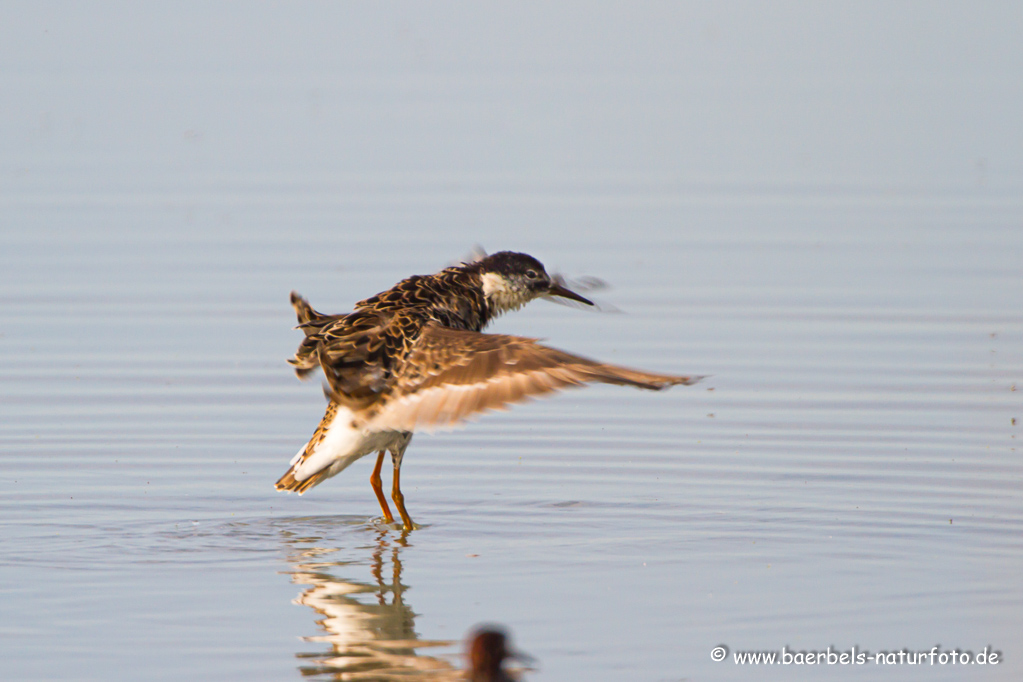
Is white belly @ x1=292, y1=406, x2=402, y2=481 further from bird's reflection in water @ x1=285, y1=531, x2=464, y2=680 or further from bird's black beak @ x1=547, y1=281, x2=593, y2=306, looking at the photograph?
bird's black beak @ x1=547, y1=281, x2=593, y2=306

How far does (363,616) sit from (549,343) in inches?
214

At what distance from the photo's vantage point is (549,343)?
12805mm

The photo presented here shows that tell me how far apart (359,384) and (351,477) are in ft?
7.75

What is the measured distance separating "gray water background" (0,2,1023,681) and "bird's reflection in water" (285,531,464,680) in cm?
3

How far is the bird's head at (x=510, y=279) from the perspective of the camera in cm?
955

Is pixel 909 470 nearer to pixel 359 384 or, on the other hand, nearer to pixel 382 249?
pixel 359 384

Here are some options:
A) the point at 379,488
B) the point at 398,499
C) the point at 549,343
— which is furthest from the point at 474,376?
the point at 549,343

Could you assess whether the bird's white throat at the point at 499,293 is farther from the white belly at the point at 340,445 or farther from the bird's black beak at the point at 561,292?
the white belly at the point at 340,445

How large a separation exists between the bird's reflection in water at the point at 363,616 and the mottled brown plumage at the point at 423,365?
1.44 ft

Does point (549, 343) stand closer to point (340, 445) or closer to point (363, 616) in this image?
point (340, 445)

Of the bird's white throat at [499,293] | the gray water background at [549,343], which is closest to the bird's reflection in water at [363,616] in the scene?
the gray water background at [549,343]

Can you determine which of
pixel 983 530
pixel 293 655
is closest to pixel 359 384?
pixel 293 655

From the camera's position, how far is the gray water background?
7.45m

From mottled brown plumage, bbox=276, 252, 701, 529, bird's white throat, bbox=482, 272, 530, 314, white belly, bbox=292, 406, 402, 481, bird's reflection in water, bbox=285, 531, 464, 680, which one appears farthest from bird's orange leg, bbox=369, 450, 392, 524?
bird's white throat, bbox=482, 272, 530, 314
